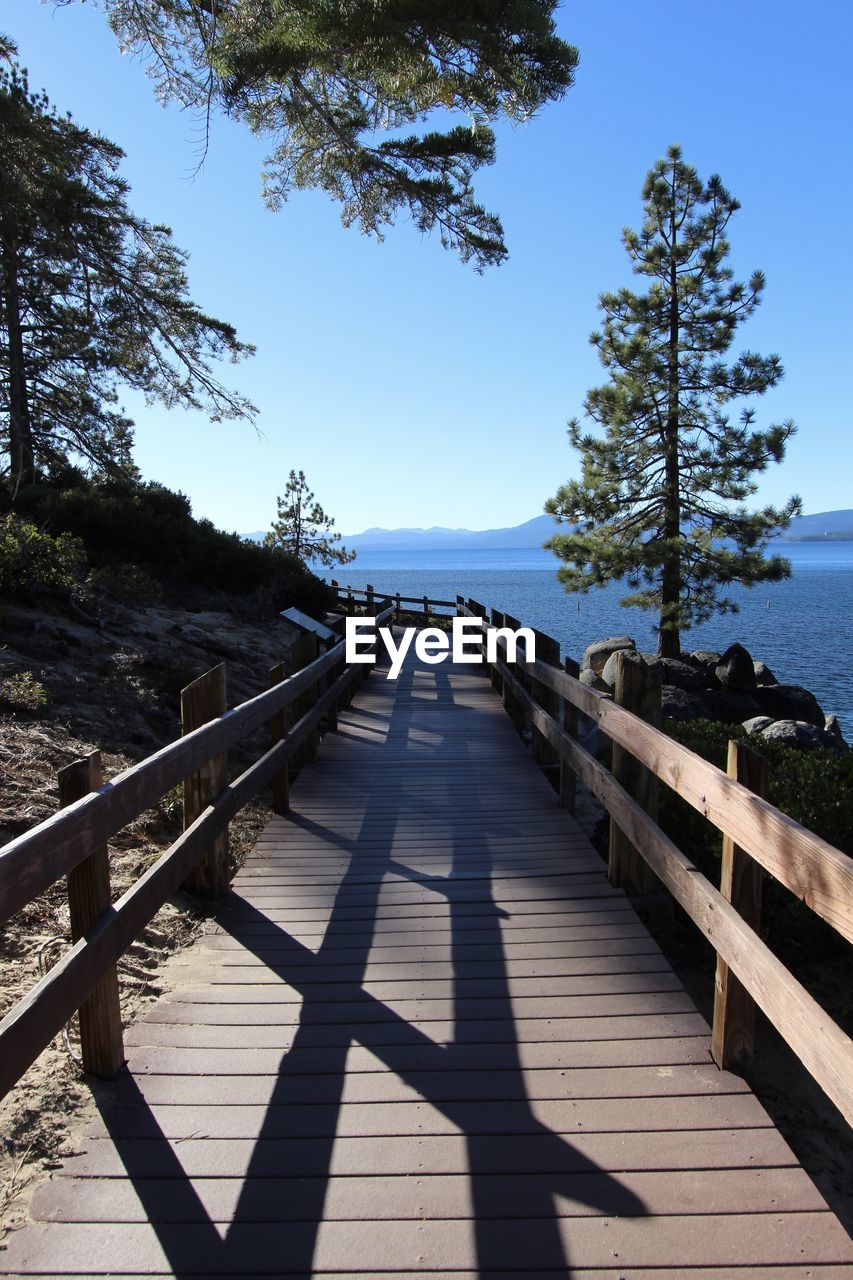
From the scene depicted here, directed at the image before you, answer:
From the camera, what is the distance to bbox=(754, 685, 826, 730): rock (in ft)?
69.8

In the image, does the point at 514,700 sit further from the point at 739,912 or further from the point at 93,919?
the point at 93,919

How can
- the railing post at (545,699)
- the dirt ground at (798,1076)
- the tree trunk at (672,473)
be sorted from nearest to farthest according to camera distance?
1. the dirt ground at (798,1076)
2. the railing post at (545,699)
3. the tree trunk at (672,473)

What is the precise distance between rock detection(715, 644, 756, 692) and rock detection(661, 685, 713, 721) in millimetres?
2799

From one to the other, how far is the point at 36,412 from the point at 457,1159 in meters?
19.6

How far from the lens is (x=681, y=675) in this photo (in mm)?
21312

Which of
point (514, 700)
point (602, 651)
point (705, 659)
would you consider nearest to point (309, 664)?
point (514, 700)

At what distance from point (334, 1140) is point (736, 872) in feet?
4.90

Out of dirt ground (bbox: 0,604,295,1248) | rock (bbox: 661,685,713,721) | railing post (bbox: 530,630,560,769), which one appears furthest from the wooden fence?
rock (bbox: 661,685,713,721)

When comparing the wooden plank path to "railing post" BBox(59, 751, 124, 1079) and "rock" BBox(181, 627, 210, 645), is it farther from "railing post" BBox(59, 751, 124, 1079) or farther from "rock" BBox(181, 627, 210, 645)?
"rock" BBox(181, 627, 210, 645)

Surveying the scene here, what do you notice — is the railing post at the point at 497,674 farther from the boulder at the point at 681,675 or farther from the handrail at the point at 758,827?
the boulder at the point at 681,675

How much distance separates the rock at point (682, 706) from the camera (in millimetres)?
17656

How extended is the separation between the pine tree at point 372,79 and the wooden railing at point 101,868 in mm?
4335

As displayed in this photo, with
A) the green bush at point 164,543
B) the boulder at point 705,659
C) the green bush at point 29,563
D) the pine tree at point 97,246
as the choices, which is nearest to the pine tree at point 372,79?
the pine tree at point 97,246

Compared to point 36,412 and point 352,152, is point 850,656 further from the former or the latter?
point 352,152
